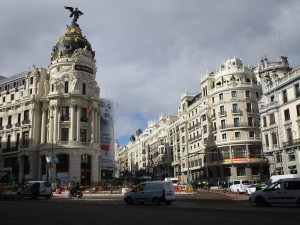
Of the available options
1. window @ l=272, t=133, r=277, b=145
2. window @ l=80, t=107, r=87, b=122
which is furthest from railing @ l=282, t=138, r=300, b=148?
window @ l=80, t=107, r=87, b=122

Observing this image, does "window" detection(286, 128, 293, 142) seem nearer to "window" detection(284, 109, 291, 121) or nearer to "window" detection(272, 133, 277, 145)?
"window" detection(284, 109, 291, 121)

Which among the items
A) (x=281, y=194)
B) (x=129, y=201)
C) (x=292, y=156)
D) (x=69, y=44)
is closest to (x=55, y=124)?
(x=69, y=44)

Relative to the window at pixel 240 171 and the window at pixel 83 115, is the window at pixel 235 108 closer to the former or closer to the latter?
the window at pixel 240 171

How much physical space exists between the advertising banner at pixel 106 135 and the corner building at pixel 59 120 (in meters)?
5.13

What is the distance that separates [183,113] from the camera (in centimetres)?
7856

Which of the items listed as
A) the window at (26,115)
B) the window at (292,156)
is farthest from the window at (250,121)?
the window at (26,115)

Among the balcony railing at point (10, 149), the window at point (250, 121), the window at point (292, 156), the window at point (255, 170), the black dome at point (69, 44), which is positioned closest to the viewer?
the window at point (292, 156)

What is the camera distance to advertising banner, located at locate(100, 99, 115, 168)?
63781 millimetres

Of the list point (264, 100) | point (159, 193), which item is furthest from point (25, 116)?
point (159, 193)

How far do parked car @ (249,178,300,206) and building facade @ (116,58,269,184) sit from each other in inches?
1359

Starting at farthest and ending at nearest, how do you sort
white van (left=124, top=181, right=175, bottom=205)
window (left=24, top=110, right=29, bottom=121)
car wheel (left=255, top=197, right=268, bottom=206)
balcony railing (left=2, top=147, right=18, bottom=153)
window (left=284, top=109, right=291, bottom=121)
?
balcony railing (left=2, top=147, right=18, bottom=153)
window (left=24, top=110, right=29, bottom=121)
window (left=284, top=109, right=291, bottom=121)
white van (left=124, top=181, right=175, bottom=205)
car wheel (left=255, top=197, right=268, bottom=206)

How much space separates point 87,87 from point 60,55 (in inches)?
299

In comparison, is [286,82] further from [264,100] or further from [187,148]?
[187,148]

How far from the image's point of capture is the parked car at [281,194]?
690 inches
